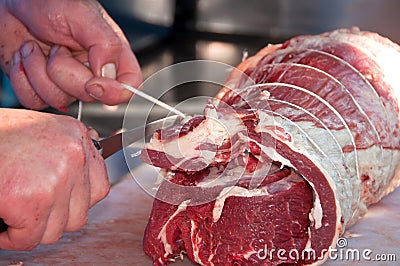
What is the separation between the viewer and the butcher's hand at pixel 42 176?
1.51 meters

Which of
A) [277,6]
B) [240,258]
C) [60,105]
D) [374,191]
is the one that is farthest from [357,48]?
[277,6]

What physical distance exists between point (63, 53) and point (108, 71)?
0.17 metres

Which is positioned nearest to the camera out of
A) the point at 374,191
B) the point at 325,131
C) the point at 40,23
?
the point at 325,131

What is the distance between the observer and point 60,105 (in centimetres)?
240

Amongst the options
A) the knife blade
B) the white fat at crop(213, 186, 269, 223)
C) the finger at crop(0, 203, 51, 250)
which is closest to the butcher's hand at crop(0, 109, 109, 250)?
the finger at crop(0, 203, 51, 250)

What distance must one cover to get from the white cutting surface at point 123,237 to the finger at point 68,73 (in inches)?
13.0

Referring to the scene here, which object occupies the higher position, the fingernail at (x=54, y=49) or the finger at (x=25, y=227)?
the fingernail at (x=54, y=49)

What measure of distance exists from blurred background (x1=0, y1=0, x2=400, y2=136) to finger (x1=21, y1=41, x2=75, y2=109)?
1.64m

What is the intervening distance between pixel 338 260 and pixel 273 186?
31cm

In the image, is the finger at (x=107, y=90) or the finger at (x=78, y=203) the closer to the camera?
the finger at (x=78, y=203)

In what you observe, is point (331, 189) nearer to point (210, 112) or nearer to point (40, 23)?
point (210, 112)

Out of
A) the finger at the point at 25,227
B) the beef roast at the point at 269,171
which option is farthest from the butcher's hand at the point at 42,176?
the beef roast at the point at 269,171

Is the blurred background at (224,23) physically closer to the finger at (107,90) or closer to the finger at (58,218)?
the finger at (107,90)

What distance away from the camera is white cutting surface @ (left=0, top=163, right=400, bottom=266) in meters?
1.81
